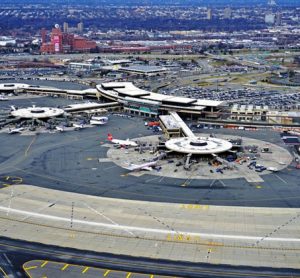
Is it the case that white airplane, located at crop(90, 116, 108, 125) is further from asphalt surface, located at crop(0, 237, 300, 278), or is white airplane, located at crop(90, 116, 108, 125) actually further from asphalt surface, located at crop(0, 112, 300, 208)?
asphalt surface, located at crop(0, 237, 300, 278)

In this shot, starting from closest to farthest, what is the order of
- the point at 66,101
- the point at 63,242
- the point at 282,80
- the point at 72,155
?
the point at 63,242
the point at 72,155
the point at 66,101
the point at 282,80

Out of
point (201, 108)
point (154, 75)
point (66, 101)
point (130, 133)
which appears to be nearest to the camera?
point (130, 133)

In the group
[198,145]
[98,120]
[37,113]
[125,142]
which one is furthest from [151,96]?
[198,145]

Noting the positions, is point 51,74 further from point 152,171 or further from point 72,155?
point 152,171

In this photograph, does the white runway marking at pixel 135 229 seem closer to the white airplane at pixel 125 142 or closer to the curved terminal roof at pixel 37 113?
the white airplane at pixel 125 142

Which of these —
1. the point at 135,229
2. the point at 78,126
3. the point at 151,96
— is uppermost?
the point at 151,96

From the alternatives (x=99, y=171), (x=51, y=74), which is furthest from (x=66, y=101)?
(x=99, y=171)

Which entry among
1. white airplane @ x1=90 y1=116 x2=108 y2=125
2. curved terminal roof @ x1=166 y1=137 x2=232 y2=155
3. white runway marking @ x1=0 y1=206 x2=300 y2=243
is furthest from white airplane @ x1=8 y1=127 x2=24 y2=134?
white runway marking @ x1=0 y1=206 x2=300 y2=243

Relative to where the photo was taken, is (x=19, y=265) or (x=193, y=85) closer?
(x=19, y=265)

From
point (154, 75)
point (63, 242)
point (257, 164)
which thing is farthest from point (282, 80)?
point (63, 242)

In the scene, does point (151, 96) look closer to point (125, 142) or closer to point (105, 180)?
point (125, 142)

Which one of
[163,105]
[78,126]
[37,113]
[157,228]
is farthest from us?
[163,105]
